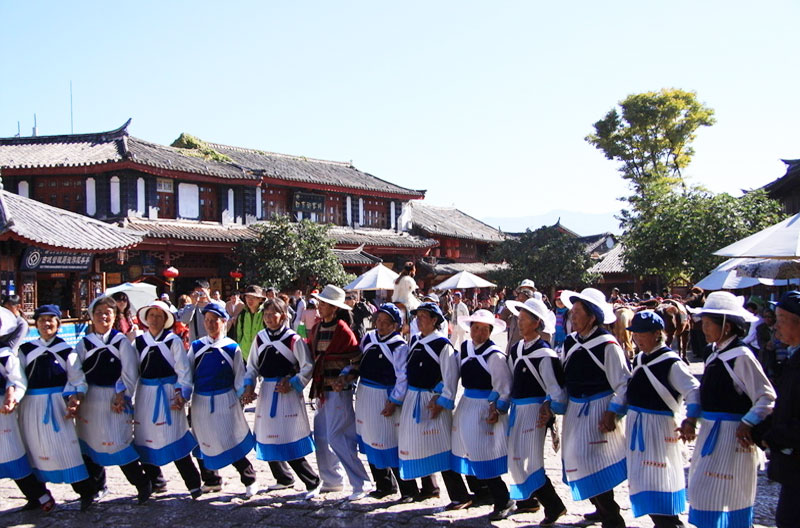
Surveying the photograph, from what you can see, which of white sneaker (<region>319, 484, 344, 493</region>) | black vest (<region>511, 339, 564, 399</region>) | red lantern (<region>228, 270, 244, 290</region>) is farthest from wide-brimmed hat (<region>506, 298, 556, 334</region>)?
red lantern (<region>228, 270, 244, 290</region>)

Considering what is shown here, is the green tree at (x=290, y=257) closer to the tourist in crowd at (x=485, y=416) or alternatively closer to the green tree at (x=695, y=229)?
the green tree at (x=695, y=229)

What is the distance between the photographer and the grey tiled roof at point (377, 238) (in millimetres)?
28781

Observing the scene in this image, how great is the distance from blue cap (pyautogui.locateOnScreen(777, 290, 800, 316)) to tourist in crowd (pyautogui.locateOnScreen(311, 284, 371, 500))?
11.0ft

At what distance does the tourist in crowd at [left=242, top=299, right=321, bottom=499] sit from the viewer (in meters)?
5.91

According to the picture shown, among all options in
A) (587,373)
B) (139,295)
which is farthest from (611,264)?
(587,373)

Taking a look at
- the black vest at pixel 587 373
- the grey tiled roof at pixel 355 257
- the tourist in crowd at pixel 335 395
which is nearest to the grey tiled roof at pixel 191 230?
the grey tiled roof at pixel 355 257

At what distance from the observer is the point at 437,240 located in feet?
116

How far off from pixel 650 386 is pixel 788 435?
3.02ft

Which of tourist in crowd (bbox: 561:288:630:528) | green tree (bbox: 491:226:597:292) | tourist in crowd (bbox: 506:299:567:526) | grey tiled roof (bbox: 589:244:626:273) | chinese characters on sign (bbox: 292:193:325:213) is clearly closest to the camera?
tourist in crowd (bbox: 561:288:630:528)

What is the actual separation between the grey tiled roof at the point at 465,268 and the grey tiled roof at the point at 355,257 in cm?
604

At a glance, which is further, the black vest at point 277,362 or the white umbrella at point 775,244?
the white umbrella at point 775,244

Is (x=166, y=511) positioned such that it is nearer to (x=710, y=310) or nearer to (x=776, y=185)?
(x=710, y=310)

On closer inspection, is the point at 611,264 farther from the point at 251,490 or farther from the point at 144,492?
the point at 144,492

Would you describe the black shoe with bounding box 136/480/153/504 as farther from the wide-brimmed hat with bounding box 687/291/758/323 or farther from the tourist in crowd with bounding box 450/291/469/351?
the tourist in crowd with bounding box 450/291/469/351
